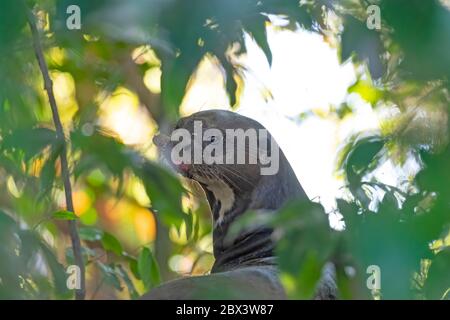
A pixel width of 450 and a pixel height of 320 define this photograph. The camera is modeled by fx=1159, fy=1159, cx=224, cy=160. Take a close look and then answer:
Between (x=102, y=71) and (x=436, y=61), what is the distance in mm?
1673

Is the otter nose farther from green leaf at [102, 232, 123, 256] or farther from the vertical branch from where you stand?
green leaf at [102, 232, 123, 256]

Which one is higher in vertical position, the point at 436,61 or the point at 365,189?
the point at 436,61

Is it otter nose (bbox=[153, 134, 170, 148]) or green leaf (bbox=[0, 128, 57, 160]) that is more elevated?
green leaf (bbox=[0, 128, 57, 160])

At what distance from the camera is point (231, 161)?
7.95 ft

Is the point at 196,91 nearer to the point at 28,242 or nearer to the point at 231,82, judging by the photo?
the point at 231,82

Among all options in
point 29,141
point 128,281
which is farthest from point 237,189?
point 29,141

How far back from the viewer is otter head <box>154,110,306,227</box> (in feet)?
7.82

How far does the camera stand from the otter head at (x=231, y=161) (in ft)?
7.82

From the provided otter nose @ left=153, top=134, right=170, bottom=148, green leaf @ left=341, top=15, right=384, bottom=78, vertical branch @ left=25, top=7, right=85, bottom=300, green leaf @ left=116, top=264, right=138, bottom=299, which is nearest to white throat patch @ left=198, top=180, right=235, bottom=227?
otter nose @ left=153, top=134, right=170, bottom=148

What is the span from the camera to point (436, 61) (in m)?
1.45

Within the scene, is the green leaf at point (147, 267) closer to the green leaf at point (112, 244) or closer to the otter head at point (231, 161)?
the green leaf at point (112, 244)

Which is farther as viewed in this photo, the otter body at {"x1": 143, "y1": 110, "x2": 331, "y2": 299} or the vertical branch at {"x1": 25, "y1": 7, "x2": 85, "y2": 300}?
the otter body at {"x1": 143, "y1": 110, "x2": 331, "y2": 299}
